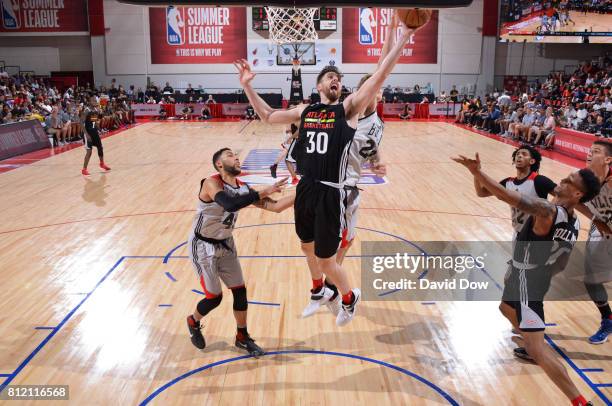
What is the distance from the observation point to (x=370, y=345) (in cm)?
532

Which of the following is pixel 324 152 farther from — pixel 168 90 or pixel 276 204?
pixel 168 90

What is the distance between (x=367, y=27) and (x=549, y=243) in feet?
98.7

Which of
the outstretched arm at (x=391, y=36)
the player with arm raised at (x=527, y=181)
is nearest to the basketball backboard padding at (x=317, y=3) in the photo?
the outstretched arm at (x=391, y=36)

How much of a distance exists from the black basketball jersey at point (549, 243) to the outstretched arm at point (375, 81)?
1493 millimetres

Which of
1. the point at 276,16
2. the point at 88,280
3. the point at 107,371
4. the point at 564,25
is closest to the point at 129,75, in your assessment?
the point at 276,16

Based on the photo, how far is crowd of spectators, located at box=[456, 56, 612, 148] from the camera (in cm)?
1817

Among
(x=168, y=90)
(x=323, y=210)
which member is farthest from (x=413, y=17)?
(x=168, y=90)

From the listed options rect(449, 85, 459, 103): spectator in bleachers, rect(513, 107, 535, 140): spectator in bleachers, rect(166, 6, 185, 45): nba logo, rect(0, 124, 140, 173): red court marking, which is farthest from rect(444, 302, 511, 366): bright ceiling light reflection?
rect(166, 6, 185, 45): nba logo

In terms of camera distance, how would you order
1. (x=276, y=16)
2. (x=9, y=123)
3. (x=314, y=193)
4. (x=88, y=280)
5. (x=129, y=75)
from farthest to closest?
(x=129, y=75) → (x=276, y=16) → (x=9, y=123) → (x=88, y=280) → (x=314, y=193)

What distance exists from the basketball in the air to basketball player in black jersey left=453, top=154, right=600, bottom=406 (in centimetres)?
97

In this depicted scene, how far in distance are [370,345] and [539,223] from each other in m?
2.07

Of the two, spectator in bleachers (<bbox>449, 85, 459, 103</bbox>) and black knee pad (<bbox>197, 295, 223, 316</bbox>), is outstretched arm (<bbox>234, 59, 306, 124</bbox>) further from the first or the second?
spectator in bleachers (<bbox>449, 85, 459, 103</bbox>)

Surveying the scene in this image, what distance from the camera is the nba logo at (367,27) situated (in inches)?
1266

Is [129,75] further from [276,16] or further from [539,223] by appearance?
[539,223]
